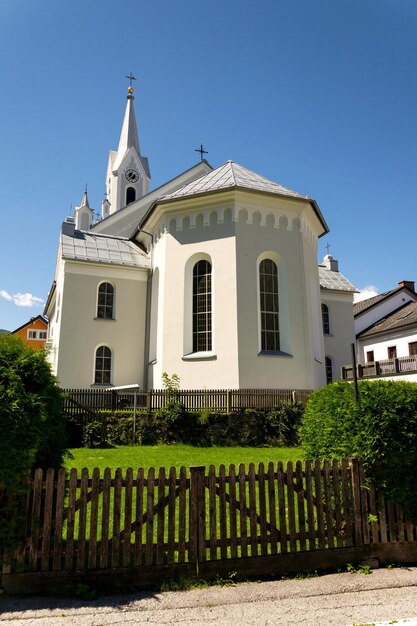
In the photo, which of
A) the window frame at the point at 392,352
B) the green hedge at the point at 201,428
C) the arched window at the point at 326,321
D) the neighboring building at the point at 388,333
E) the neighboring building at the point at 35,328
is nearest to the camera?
the green hedge at the point at 201,428

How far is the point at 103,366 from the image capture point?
21.6 m

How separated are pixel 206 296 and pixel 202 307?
503mm

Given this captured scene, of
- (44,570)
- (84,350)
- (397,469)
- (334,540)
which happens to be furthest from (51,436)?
(84,350)

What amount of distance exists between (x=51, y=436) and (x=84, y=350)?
616 inches

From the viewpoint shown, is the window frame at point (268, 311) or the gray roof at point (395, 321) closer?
the window frame at point (268, 311)

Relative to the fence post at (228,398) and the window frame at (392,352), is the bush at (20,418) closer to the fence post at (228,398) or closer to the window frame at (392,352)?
the fence post at (228,398)

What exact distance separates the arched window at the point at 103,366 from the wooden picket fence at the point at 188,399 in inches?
191

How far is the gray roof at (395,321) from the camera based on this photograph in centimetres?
3291

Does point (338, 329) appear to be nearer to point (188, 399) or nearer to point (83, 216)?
point (188, 399)

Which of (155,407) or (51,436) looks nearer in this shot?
(51,436)

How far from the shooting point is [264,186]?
1970 cm

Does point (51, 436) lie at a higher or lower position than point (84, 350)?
lower

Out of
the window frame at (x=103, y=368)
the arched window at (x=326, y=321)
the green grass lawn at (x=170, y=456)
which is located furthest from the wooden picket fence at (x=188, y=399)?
the arched window at (x=326, y=321)

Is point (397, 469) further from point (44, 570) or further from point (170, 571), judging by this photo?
point (44, 570)
